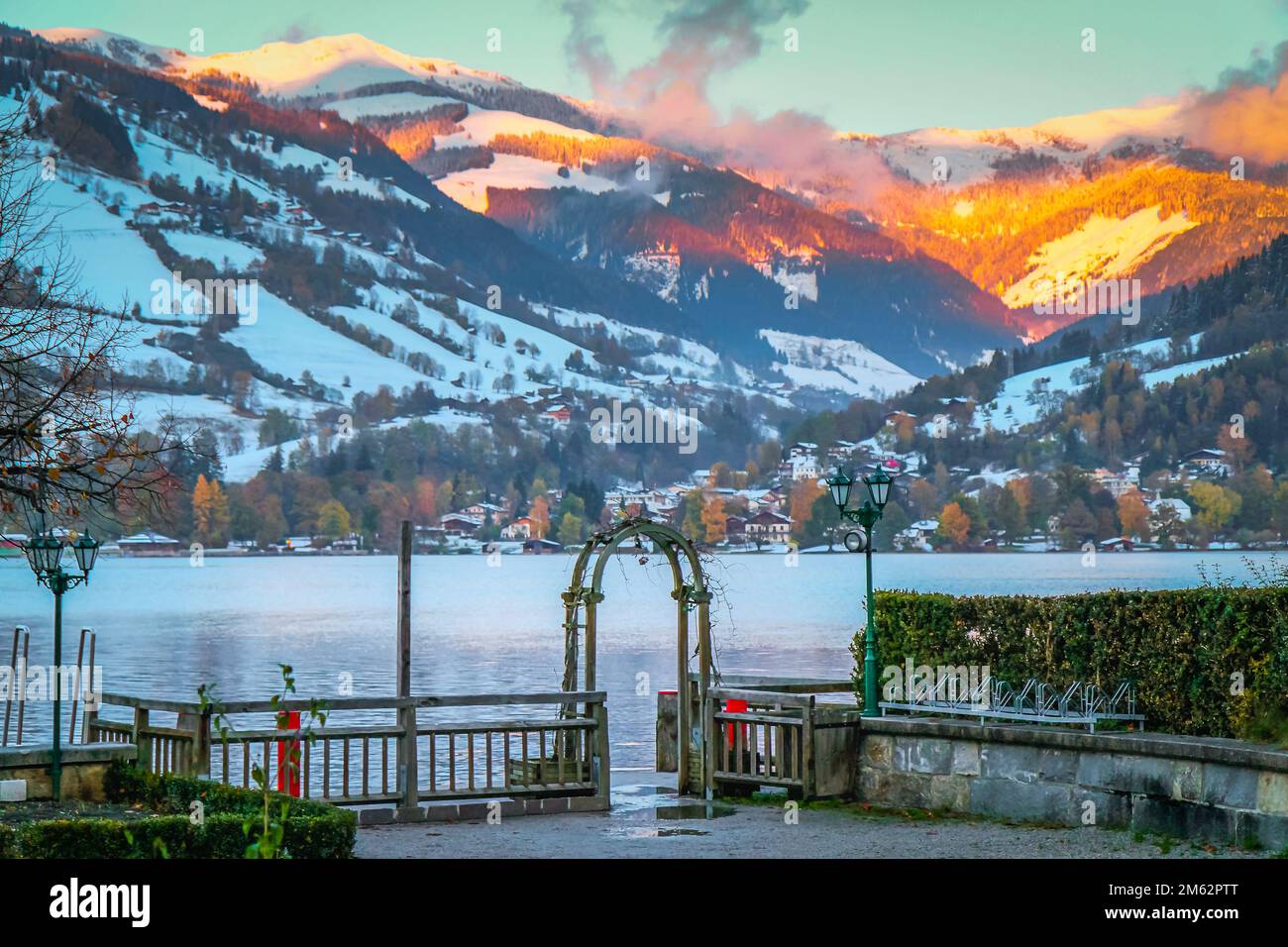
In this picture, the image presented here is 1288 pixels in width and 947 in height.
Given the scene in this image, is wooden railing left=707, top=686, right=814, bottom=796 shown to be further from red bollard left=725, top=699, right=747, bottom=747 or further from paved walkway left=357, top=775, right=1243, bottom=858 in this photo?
paved walkway left=357, top=775, right=1243, bottom=858

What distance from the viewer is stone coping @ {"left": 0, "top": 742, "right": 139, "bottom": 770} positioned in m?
15.4

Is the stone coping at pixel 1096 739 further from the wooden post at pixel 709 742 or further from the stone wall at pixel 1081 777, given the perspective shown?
the wooden post at pixel 709 742

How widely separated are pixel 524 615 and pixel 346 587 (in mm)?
55813

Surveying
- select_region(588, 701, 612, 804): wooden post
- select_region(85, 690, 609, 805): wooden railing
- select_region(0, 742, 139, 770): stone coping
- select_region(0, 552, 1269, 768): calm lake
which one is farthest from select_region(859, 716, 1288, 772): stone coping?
select_region(0, 742, 139, 770): stone coping

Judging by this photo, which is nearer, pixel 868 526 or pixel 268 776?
pixel 268 776

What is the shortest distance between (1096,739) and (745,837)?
10.6ft

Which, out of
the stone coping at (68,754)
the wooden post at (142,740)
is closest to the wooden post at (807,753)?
the wooden post at (142,740)

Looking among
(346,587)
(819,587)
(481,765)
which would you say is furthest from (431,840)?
(346,587)

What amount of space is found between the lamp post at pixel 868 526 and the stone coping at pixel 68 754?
7366 millimetres

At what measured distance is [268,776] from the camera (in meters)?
14.2

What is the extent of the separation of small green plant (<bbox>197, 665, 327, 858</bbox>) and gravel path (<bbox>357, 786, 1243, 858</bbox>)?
1.08 meters

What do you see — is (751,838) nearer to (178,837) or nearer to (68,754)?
(178,837)

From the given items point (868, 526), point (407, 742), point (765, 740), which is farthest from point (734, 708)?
point (407, 742)
